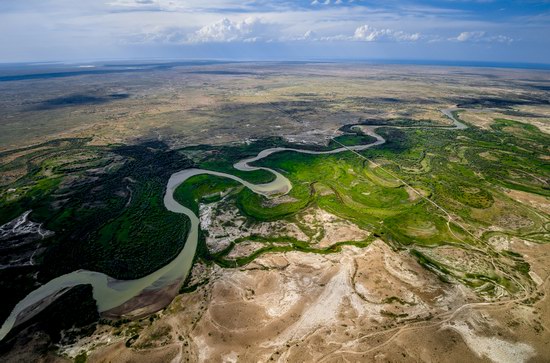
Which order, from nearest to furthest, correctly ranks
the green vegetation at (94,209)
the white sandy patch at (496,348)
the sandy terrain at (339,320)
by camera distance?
the white sandy patch at (496,348), the sandy terrain at (339,320), the green vegetation at (94,209)

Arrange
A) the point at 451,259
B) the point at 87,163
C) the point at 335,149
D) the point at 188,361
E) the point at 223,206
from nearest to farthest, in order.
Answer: the point at 188,361
the point at 451,259
the point at 223,206
the point at 87,163
the point at 335,149

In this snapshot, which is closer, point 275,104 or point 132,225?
point 132,225

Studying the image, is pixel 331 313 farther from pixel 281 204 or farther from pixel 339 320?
pixel 281 204

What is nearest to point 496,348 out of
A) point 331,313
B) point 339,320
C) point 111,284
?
point 339,320

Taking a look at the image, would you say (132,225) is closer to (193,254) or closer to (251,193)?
(193,254)

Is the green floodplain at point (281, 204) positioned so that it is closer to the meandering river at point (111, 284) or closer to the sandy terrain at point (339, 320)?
the meandering river at point (111, 284)

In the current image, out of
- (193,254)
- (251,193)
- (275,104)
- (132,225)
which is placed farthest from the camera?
(275,104)

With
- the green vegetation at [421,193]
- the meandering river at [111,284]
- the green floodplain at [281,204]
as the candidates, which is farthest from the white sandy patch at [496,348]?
the meandering river at [111,284]

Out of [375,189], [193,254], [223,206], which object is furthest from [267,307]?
[375,189]

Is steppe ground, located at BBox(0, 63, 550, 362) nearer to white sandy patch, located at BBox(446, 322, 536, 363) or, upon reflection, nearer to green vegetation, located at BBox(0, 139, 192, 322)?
white sandy patch, located at BBox(446, 322, 536, 363)
